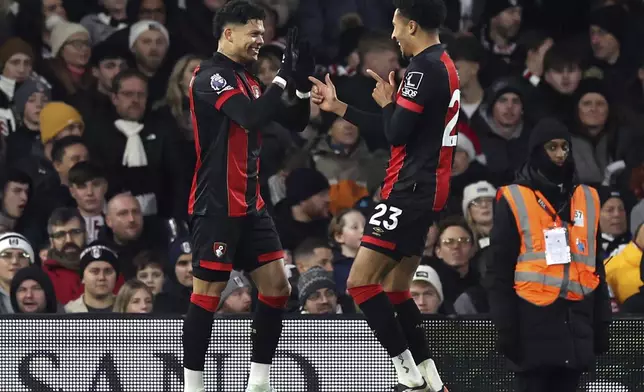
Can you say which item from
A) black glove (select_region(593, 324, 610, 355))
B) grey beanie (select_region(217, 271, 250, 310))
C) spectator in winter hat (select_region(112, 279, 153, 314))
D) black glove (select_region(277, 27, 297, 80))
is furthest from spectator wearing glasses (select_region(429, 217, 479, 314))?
black glove (select_region(593, 324, 610, 355))

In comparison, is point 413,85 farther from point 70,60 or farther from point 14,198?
point 70,60

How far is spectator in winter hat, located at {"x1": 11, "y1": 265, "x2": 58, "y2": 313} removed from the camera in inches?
444

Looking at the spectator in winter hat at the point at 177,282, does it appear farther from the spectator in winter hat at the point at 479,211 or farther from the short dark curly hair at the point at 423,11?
the short dark curly hair at the point at 423,11

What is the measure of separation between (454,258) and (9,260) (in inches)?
123

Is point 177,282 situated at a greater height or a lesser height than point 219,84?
lesser

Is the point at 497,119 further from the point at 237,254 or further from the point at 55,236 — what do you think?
the point at 237,254

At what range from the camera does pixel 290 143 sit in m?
13.8

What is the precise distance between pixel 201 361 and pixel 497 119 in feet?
18.0

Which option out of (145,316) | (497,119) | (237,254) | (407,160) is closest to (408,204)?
(407,160)

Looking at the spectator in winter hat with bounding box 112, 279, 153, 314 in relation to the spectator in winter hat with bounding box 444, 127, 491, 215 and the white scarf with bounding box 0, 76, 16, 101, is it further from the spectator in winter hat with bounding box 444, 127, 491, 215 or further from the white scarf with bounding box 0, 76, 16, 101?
the white scarf with bounding box 0, 76, 16, 101

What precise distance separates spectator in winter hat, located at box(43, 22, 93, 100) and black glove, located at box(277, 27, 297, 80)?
228 inches

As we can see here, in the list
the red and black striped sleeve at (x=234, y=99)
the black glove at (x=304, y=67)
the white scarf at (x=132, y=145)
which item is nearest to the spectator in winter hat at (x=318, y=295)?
the black glove at (x=304, y=67)

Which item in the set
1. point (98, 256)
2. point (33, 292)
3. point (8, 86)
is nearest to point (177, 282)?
point (98, 256)

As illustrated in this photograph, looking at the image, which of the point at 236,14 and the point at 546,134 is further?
the point at 236,14
